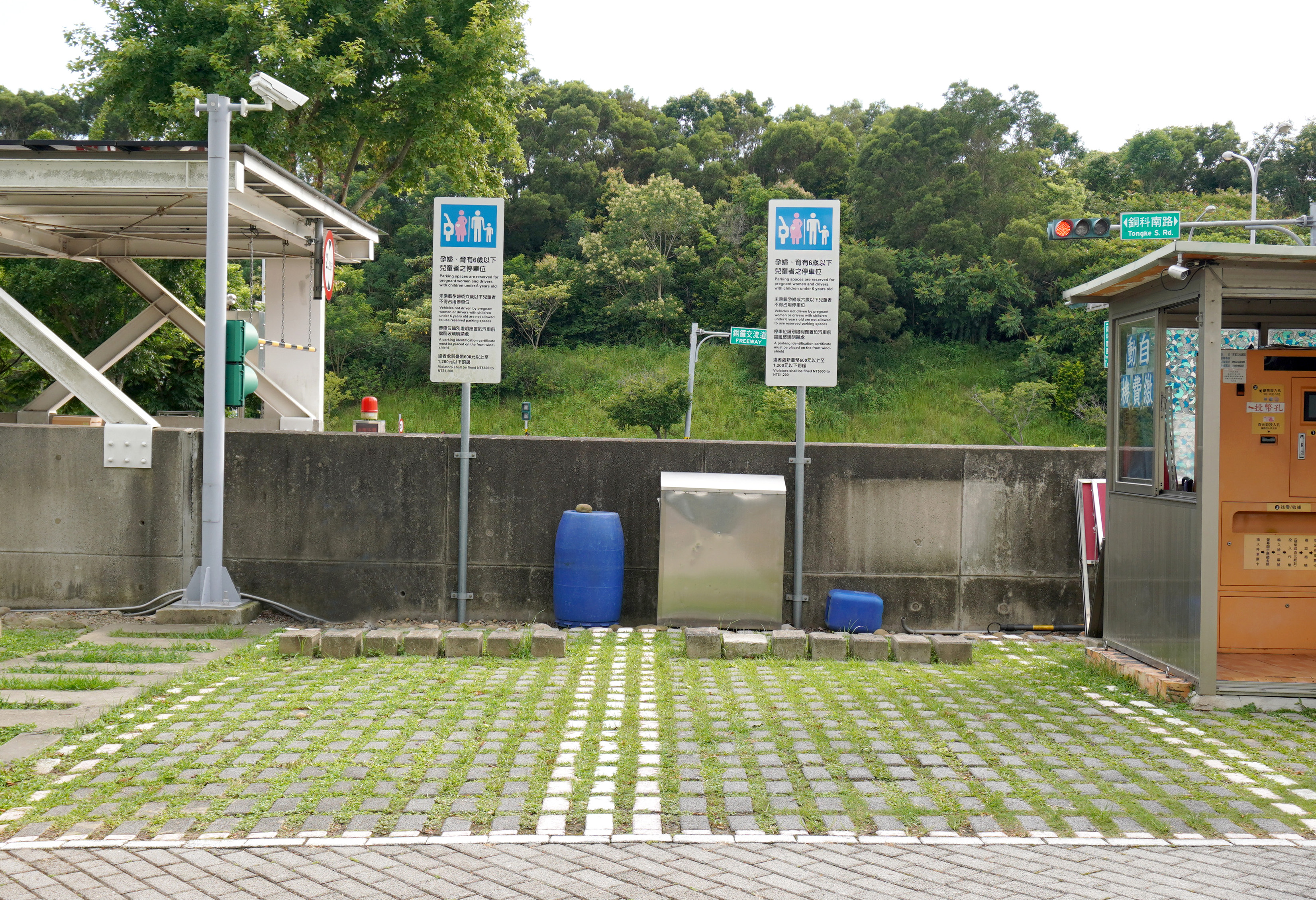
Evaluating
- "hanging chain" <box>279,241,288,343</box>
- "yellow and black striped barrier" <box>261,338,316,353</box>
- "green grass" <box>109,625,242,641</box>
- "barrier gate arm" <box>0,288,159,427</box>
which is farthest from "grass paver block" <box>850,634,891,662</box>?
"hanging chain" <box>279,241,288,343</box>

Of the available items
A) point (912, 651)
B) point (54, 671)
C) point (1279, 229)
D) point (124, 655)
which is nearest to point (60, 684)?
point (54, 671)

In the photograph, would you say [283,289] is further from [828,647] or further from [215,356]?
[828,647]

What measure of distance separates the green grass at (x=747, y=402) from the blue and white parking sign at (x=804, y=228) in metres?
36.3

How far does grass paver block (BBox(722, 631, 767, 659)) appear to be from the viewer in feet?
25.2

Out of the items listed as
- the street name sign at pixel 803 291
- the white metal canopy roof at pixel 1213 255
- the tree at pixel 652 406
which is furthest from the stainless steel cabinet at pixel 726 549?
the tree at pixel 652 406

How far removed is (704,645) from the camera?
7.66m

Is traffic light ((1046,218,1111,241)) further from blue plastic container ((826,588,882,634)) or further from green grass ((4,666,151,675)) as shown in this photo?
green grass ((4,666,151,675))

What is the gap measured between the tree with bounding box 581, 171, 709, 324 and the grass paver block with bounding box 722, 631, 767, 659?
52731 mm

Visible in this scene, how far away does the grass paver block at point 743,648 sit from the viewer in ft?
25.2

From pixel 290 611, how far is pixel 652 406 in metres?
36.3

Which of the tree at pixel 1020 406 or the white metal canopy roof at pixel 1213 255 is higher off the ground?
the tree at pixel 1020 406

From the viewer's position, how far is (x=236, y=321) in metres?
8.73

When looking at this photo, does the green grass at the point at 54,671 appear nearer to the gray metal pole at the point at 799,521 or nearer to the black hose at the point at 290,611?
the black hose at the point at 290,611

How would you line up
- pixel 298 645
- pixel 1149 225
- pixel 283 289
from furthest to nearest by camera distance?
pixel 1149 225, pixel 283 289, pixel 298 645
